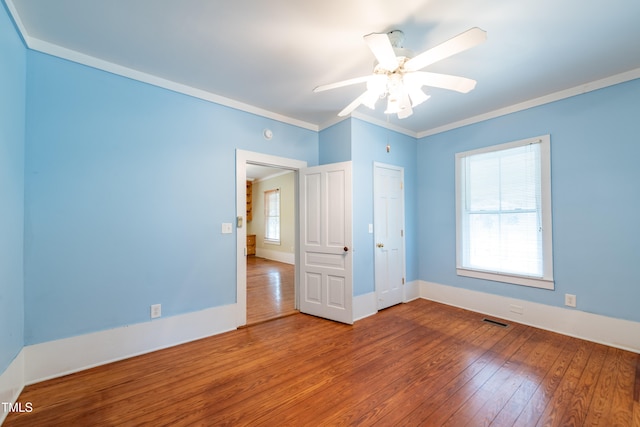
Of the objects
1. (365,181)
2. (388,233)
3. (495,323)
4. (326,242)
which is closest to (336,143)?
(365,181)

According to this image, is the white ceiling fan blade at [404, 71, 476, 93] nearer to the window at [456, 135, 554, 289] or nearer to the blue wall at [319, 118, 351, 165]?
the blue wall at [319, 118, 351, 165]

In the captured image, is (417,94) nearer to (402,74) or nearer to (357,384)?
(402,74)

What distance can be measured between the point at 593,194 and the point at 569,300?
1.17m

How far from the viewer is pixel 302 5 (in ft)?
5.62

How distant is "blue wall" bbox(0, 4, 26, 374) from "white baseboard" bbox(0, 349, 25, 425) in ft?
0.19

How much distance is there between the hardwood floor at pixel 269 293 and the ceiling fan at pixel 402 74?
9.22ft

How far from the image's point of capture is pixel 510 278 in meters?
3.25

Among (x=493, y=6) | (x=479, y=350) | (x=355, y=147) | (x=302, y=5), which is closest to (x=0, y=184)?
(x=302, y=5)

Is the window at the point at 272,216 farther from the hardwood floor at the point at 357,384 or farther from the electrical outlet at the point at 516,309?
the electrical outlet at the point at 516,309

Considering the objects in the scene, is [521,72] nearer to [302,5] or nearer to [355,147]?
[355,147]

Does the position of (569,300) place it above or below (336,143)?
below

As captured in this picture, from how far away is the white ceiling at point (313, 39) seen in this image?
1731 mm

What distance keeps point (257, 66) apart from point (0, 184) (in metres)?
2.04

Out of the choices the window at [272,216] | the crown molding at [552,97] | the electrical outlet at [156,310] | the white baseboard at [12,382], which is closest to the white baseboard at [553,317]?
the crown molding at [552,97]
